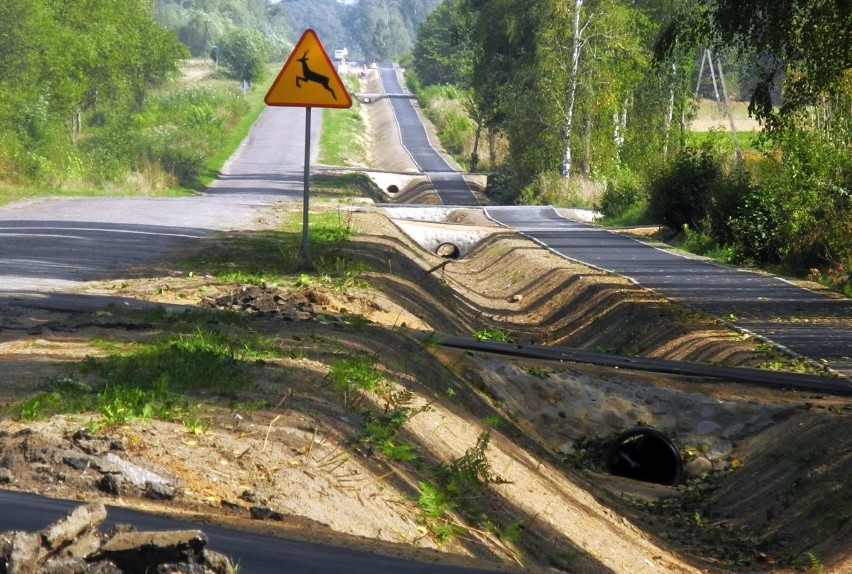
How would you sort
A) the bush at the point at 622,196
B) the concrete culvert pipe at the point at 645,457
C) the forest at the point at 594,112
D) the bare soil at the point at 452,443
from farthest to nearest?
the bush at the point at 622,196 < the forest at the point at 594,112 < the concrete culvert pipe at the point at 645,457 < the bare soil at the point at 452,443

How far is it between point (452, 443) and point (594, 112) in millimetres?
43634

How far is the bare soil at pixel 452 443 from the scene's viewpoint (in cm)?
638

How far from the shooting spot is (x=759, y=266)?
2720cm

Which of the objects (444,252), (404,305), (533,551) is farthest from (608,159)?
(533,551)

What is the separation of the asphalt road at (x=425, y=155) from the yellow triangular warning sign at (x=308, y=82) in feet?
118

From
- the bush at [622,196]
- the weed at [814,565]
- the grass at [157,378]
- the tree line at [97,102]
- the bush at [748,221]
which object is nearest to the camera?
the grass at [157,378]

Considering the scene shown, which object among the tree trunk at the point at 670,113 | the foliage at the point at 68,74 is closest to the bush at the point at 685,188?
the tree trunk at the point at 670,113

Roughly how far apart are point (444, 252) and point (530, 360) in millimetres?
20275

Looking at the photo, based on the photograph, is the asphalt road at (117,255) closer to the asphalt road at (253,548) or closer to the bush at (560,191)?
the asphalt road at (253,548)

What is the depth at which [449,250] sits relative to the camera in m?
33.6

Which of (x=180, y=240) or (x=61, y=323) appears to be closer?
(x=61, y=323)

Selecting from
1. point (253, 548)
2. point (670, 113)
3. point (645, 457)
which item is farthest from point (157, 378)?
point (670, 113)

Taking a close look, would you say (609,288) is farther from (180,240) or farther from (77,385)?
(77,385)

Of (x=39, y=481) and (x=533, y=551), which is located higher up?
(x=39, y=481)
